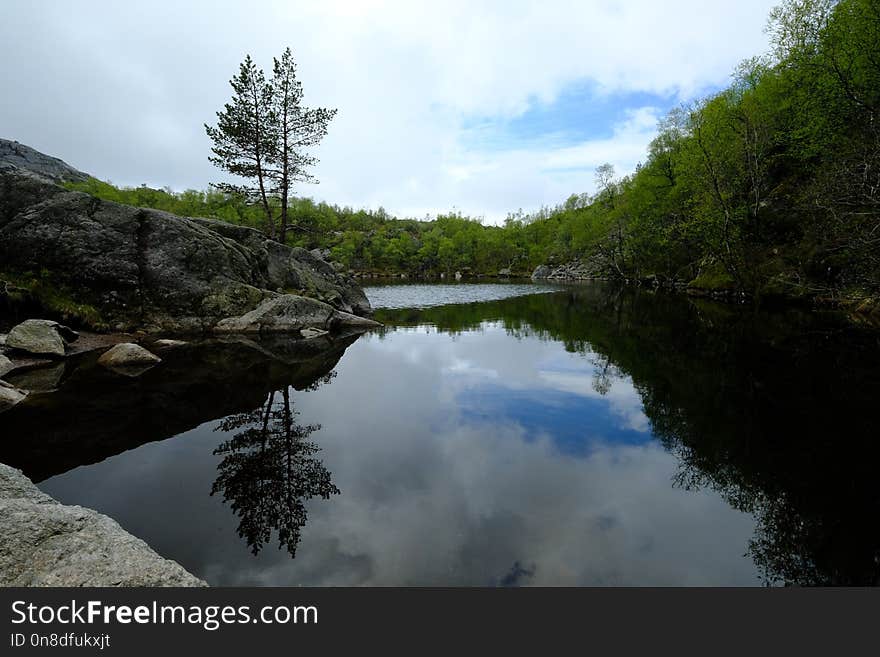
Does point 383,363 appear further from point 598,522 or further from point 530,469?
point 598,522

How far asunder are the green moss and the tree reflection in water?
37.8 ft

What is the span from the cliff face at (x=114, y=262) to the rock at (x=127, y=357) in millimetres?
4905

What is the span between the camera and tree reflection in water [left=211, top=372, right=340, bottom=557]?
4.98 metres

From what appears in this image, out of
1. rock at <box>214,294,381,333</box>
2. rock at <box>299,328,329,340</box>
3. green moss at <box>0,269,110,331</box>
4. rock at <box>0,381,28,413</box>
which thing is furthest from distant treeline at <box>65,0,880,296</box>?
rock at <box>0,381,28,413</box>

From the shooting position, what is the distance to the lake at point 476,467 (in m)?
4.45

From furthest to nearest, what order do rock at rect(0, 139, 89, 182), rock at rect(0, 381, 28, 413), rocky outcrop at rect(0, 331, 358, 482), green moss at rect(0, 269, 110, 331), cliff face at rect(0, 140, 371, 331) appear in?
rock at rect(0, 139, 89, 182)
cliff face at rect(0, 140, 371, 331)
green moss at rect(0, 269, 110, 331)
rock at rect(0, 381, 28, 413)
rocky outcrop at rect(0, 331, 358, 482)

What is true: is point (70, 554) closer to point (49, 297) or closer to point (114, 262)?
point (49, 297)

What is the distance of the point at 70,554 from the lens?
336cm

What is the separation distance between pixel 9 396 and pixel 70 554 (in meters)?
7.50

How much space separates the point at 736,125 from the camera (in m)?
32.5

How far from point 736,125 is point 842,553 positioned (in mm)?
39137

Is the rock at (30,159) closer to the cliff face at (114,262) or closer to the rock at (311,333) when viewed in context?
the cliff face at (114,262)

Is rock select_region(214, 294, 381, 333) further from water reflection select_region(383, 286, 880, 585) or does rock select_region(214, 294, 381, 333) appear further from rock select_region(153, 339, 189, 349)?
water reflection select_region(383, 286, 880, 585)
